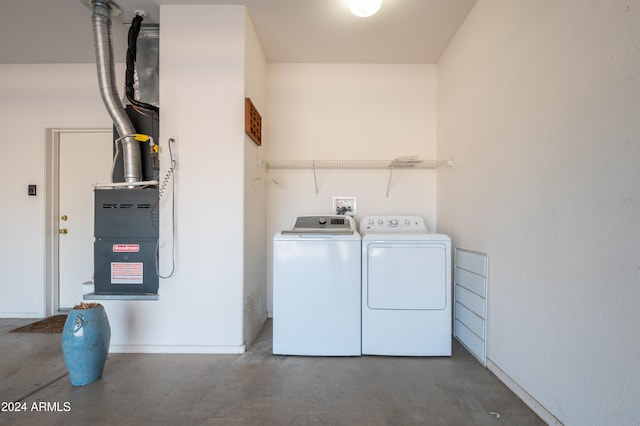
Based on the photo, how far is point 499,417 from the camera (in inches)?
57.9

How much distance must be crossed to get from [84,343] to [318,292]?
→ 148cm

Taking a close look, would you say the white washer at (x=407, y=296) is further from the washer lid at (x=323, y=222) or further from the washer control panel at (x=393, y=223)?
the washer control panel at (x=393, y=223)

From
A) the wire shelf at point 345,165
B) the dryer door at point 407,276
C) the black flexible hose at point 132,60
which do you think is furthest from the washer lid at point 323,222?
the black flexible hose at point 132,60

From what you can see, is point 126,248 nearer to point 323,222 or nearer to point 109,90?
point 109,90

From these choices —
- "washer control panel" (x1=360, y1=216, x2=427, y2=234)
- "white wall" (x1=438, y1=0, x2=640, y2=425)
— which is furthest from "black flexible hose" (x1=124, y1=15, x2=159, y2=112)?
"white wall" (x1=438, y1=0, x2=640, y2=425)

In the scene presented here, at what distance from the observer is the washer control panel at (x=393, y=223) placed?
106 inches

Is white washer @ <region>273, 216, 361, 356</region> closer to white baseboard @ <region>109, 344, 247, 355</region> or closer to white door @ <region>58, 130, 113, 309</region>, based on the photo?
white baseboard @ <region>109, 344, 247, 355</region>

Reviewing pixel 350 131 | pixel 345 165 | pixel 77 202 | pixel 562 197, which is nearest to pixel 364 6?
pixel 350 131

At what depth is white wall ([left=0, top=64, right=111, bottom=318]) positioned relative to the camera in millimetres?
2955

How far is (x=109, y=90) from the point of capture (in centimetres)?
212

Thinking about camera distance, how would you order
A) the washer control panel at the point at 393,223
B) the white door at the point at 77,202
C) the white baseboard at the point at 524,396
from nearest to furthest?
1. the white baseboard at the point at 524,396
2. the washer control panel at the point at 393,223
3. the white door at the point at 77,202

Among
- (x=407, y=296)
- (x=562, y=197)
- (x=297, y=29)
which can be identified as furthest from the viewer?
(x=297, y=29)

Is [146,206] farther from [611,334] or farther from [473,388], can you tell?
[611,334]

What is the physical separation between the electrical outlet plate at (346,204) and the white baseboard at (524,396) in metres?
1.66
